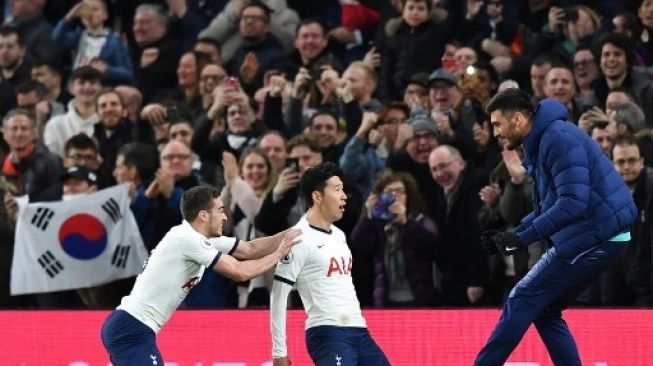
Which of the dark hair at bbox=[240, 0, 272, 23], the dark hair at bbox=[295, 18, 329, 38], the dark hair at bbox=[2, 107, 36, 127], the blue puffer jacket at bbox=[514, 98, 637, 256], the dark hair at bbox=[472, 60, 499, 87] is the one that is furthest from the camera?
the dark hair at bbox=[240, 0, 272, 23]

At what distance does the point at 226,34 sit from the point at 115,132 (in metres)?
2.04

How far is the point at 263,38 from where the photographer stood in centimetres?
1727

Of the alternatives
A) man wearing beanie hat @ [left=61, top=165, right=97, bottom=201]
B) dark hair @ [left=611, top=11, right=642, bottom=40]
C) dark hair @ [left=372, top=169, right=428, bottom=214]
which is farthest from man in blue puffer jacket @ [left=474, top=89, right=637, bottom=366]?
man wearing beanie hat @ [left=61, top=165, right=97, bottom=201]

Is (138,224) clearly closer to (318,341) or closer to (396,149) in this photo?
(396,149)

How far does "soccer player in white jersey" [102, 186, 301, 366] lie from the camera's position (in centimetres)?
1083

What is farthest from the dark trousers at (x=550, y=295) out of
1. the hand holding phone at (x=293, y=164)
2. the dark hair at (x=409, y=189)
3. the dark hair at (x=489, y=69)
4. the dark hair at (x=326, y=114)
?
the dark hair at (x=326, y=114)

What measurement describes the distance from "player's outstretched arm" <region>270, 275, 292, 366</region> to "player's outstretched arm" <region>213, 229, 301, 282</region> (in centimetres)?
17

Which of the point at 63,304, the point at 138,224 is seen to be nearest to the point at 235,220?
the point at 138,224

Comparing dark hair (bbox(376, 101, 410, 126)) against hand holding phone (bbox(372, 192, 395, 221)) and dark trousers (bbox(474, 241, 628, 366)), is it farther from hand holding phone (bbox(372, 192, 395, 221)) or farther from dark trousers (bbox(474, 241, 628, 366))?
dark trousers (bbox(474, 241, 628, 366))

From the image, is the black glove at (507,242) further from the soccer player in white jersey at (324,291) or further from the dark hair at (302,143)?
the dark hair at (302,143)

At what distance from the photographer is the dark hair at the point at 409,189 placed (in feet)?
46.1

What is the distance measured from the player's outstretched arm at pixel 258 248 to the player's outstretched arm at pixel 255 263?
0.44 metres

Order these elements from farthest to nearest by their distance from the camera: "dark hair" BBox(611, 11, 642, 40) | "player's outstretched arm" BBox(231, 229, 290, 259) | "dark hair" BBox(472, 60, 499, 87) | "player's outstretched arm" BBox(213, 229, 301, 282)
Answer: "dark hair" BBox(611, 11, 642, 40) → "dark hair" BBox(472, 60, 499, 87) → "player's outstretched arm" BBox(231, 229, 290, 259) → "player's outstretched arm" BBox(213, 229, 301, 282)

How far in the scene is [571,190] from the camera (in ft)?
34.3
